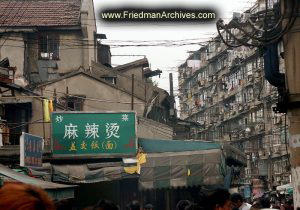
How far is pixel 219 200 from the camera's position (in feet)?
17.7

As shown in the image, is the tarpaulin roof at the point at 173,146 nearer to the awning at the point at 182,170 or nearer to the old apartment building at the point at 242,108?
the awning at the point at 182,170

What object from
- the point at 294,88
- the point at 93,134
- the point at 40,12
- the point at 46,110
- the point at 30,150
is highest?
the point at 40,12

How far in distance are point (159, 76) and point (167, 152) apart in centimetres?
1931

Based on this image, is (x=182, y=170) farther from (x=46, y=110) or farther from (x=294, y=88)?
(x=294, y=88)

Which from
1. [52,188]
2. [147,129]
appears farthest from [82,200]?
[52,188]

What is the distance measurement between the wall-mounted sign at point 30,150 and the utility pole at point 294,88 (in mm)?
6333

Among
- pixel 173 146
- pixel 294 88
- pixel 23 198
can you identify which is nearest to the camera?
pixel 23 198

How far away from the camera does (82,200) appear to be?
2078cm

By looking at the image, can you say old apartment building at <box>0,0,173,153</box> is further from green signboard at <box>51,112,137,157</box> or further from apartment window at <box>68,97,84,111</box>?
green signboard at <box>51,112,137,157</box>

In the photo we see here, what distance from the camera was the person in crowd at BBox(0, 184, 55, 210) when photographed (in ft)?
7.07

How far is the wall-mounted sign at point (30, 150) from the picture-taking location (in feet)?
48.3

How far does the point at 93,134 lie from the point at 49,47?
1403 centimetres

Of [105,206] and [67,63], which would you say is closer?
[105,206]

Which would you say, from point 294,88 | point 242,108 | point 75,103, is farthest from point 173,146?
point 242,108
